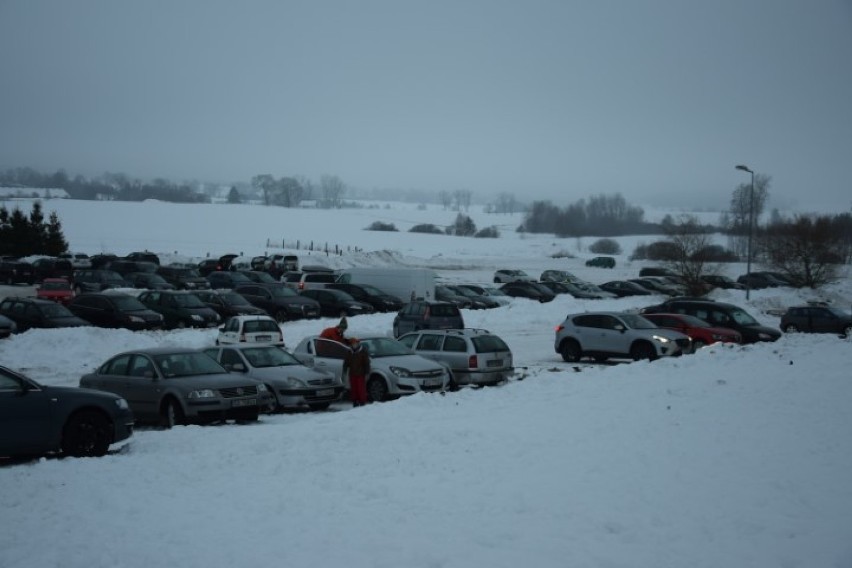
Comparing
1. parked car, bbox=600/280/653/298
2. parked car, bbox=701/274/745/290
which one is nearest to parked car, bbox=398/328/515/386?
Result: parked car, bbox=701/274/745/290

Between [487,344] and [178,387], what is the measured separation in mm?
7984

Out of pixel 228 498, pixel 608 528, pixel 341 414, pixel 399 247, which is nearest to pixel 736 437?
pixel 608 528

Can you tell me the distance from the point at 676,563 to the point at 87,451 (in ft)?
25.8

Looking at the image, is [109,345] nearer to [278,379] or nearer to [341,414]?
[278,379]

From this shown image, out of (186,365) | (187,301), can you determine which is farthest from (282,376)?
(187,301)

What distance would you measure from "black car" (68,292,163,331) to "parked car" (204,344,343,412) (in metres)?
13.5

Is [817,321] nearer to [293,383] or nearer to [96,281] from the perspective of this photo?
[293,383]

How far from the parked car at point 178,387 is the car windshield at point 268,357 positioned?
56.7 inches

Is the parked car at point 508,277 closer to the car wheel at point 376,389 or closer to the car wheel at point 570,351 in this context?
the car wheel at point 570,351

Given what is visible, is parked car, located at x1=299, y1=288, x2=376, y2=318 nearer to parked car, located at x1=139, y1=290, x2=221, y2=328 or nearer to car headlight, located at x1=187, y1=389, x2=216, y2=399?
parked car, located at x1=139, y1=290, x2=221, y2=328

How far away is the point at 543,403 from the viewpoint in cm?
1366

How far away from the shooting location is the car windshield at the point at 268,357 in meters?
17.0

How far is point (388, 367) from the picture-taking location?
688 inches

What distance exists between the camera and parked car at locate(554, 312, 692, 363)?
23250 millimetres
